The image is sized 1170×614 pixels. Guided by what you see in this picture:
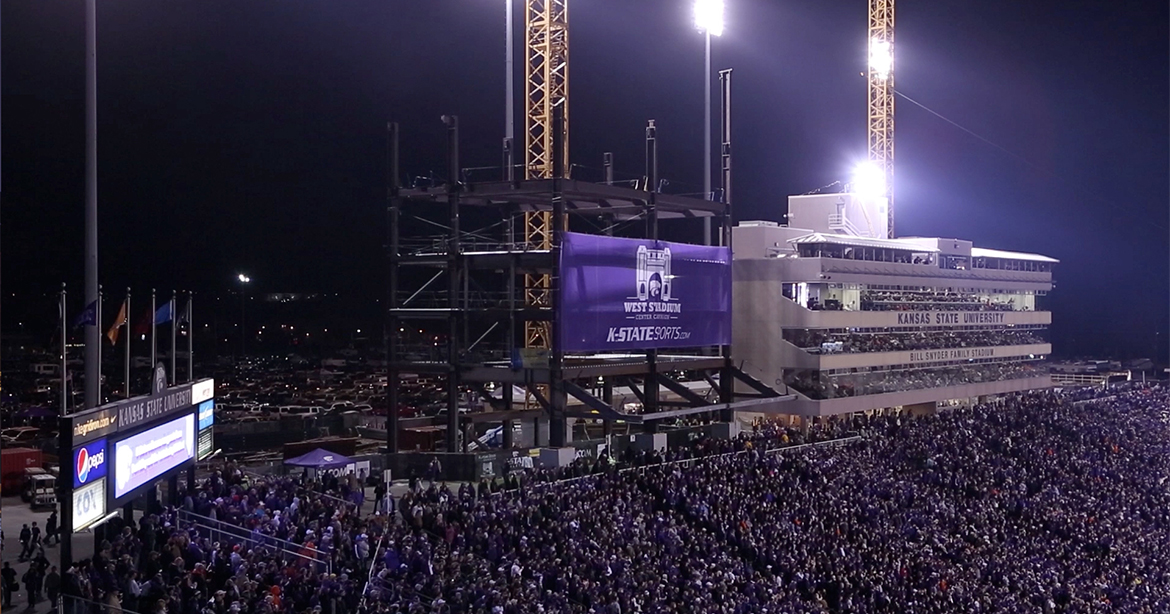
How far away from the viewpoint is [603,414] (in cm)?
2902

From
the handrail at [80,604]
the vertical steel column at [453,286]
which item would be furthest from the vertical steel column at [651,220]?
the handrail at [80,604]

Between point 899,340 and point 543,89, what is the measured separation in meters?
18.8

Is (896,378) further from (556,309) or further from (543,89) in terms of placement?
(556,309)

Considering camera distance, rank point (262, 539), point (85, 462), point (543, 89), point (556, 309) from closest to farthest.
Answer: point (85, 462) → point (262, 539) → point (556, 309) → point (543, 89)

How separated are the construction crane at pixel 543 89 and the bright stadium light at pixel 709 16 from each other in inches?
326

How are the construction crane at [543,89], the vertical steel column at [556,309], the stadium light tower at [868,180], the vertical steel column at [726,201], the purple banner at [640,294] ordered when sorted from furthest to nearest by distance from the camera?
the stadium light tower at [868,180] < the construction crane at [543,89] < the vertical steel column at [726,201] < the purple banner at [640,294] < the vertical steel column at [556,309]

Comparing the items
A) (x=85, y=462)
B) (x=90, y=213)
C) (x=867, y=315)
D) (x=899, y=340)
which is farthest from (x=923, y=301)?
(x=85, y=462)

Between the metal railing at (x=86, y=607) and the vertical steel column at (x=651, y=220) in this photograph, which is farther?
the vertical steel column at (x=651, y=220)

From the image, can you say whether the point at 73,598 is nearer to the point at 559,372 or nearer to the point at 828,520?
the point at 559,372

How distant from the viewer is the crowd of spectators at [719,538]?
15641 millimetres

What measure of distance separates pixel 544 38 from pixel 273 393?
2724 centimetres

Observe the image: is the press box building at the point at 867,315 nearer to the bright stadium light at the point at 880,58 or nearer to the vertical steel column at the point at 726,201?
the vertical steel column at the point at 726,201

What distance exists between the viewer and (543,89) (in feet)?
144

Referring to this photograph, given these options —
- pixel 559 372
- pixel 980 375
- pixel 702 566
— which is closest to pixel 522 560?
pixel 702 566
